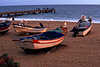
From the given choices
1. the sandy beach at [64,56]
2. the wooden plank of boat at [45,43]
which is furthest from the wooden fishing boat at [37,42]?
the sandy beach at [64,56]

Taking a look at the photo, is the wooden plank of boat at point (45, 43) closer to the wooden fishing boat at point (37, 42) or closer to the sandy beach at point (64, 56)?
the wooden fishing boat at point (37, 42)

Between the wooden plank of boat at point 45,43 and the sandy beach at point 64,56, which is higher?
the wooden plank of boat at point 45,43

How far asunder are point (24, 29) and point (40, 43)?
577cm

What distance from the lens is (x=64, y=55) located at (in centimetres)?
941

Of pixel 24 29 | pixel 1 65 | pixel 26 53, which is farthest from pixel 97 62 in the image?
pixel 24 29

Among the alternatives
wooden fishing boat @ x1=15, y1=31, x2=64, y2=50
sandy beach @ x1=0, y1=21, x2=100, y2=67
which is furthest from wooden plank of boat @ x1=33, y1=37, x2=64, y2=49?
sandy beach @ x1=0, y1=21, x2=100, y2=67

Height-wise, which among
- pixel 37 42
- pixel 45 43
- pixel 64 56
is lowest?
pixel 64 56

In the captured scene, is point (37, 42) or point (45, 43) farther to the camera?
point (45, 43)

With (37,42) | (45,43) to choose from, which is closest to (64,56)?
(45,43)

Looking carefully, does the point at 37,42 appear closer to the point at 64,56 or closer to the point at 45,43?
the point at 45,43

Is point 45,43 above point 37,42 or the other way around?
the other way around

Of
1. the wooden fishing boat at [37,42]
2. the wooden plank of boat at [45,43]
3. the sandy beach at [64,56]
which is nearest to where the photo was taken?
the sandy beach at [64,56]

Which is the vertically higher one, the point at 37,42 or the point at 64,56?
the point at 37,42

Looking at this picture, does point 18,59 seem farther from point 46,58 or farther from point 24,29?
point 24,29
